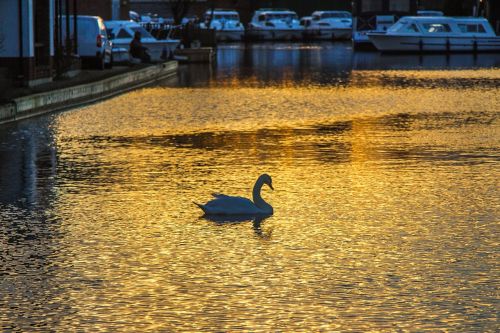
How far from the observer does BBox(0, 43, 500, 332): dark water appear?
8.90 m

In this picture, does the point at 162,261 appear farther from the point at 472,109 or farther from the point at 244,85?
the point at 244,85

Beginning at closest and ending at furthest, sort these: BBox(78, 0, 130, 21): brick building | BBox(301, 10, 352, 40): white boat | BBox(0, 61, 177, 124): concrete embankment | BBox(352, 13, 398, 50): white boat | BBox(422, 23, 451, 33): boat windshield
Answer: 1. BBox(0, 61, 177, 124): concrete embankment
2. BBox(78, 0, 130, 21): brick building
3. BBox(422, 23, 451, 33): boat windshield
4. BBox(352, 13, 398, 50): white boat
5. BBox(301, 10, 352, 40): white boat

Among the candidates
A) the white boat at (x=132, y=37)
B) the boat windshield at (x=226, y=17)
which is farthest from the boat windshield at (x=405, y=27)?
the boat windshield at (x=226, y=17)

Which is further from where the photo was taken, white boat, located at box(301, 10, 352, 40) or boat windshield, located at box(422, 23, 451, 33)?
white boat, located at box(301, 10, 352, 40)

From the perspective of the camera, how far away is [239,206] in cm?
1314

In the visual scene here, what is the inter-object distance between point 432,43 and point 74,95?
42.7 m

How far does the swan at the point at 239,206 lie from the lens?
13.1 m

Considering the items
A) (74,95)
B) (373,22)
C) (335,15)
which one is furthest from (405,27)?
(74,95)

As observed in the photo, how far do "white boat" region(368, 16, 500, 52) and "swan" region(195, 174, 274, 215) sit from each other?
187 ft

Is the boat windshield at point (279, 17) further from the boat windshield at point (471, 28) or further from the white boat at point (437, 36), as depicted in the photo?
the boat windshield at point (471, 28)

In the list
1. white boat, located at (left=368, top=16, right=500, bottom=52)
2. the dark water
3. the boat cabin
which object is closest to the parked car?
the dark water

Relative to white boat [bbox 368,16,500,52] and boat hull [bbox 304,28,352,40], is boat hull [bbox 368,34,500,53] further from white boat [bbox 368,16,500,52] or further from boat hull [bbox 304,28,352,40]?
boat hull [bbox 304,28,352,40]

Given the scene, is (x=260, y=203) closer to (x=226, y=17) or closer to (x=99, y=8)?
(x=99, y=8)

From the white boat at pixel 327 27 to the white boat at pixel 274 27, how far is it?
0.77 m
